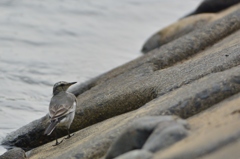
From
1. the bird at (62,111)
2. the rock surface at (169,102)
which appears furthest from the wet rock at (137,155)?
the bird at (62,111)

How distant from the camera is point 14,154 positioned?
33.3 feet

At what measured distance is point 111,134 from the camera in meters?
8.57

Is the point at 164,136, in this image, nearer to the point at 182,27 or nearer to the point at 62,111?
the point at 62,111

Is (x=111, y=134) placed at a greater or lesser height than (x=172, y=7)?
lesser

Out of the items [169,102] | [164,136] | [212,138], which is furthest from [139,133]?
[169,102]

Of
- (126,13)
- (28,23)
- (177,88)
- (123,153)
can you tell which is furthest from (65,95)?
(126,13)

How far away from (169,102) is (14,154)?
2822 mm

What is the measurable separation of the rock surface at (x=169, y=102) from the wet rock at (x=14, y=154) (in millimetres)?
155

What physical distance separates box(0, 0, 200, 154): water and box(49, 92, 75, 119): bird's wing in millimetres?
1363

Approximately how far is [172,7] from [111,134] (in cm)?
1448

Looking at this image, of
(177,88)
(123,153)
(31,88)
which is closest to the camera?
(123,153)

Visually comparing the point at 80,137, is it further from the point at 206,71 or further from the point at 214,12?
the point at 214,12

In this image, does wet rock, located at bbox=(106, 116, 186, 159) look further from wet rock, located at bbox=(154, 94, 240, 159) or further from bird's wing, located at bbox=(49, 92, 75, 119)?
bird's wing, located at bbox=(49, 92, 75, 119)

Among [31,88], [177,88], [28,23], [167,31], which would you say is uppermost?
[28,23]
